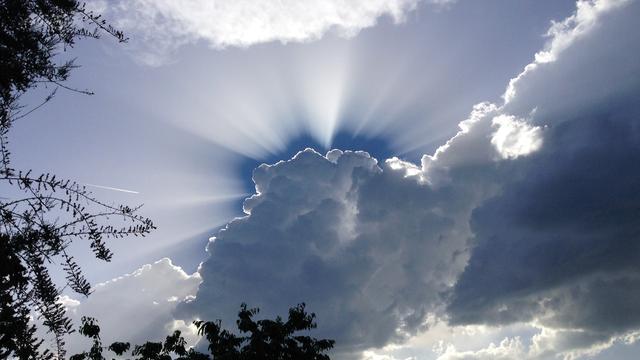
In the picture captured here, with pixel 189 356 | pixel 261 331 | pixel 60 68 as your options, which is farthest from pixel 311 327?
pixel 60 68

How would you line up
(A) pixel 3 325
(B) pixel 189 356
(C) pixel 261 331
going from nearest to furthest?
(A) pixel 3 325, (C) pixel 261 331, (B) pixel 189 356

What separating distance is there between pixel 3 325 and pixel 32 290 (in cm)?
52

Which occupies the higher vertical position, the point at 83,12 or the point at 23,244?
the point at 83,12

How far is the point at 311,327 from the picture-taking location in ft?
80.8

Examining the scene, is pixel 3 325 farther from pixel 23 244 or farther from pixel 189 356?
pixel 189 356

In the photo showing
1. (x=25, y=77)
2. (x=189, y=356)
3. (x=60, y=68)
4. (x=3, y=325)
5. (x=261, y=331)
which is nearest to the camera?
(x=3, y=325)

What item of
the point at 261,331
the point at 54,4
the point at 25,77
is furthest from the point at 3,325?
the point at 261,331

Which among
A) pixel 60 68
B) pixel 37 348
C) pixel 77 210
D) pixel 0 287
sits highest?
pixel 60 68

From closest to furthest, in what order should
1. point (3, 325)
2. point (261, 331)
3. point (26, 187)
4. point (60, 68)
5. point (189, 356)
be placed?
point (3, 325) < point (26, 187) < point (60, 68) < point (261, 331) < point (189, 356)

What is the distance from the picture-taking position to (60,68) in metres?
5.16

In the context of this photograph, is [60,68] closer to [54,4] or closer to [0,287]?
[54,4]

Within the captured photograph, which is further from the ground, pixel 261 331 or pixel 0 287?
pixel 261 331

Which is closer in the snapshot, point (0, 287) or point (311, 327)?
point (0, 287)

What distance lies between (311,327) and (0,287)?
73.5 ft
